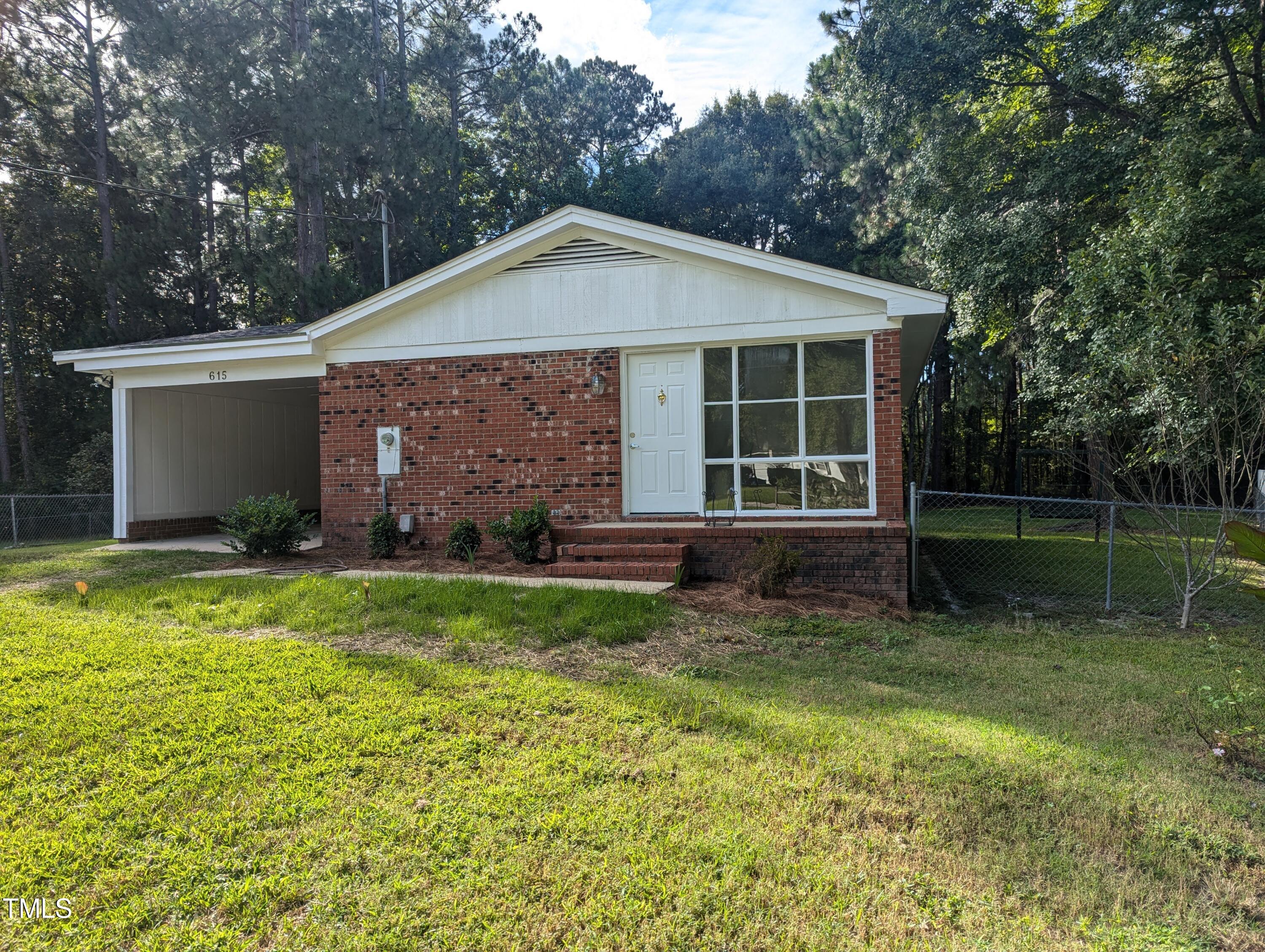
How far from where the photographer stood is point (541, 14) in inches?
1085

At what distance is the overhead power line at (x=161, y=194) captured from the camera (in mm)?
18484

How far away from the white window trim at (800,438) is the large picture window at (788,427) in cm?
1

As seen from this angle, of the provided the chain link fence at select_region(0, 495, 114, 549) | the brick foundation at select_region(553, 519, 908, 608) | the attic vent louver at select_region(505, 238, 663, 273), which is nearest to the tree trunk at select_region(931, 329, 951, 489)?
Result: the attic vent louver at select_region(505, 238, 663, 273)

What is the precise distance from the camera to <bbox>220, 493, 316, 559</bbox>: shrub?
9641 mm

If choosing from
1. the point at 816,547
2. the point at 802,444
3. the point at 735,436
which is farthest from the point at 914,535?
the point at 735,436

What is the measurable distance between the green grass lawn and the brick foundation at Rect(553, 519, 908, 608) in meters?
2.31

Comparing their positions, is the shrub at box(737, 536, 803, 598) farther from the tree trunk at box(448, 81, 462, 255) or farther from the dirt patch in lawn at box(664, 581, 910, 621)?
the tree trunk at box(448, 81, 462, 255)

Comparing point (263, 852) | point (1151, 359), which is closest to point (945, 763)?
point (263, 852)

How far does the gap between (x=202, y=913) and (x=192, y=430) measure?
12809 mm

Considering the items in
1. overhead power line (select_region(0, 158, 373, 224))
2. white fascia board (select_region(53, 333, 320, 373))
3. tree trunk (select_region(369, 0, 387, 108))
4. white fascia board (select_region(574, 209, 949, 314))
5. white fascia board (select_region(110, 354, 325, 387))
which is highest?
tree trunk (select_region(369, 0, 387, 108))

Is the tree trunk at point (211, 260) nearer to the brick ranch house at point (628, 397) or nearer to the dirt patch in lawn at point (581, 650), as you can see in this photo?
the brick ranch house at point (628, 397)

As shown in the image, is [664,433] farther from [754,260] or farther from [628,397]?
[754,260]

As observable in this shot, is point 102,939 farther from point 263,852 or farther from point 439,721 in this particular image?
point 439,721

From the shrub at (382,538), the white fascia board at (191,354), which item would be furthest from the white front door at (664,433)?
the white fascia board at (191,354)
